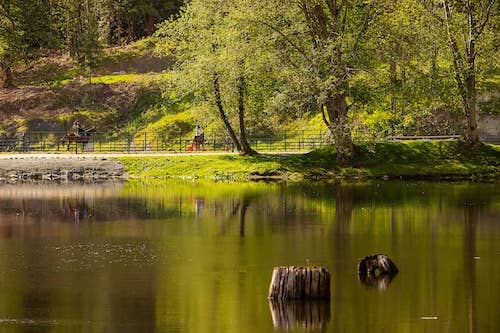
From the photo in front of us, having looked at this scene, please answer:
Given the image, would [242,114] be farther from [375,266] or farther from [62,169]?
[375,266]

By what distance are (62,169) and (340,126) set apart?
17.1m

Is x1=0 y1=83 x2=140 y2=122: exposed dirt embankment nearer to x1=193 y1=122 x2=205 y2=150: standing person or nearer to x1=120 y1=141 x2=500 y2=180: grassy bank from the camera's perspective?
x1=193 y1=122 x2=205 y2=150: standing person

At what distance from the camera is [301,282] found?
2697 cm

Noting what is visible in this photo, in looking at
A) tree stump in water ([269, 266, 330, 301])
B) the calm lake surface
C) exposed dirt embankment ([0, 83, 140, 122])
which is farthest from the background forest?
tree stump in water ([269, 266, 330, 301])

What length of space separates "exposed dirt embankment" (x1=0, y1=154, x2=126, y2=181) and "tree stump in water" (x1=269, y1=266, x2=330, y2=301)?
4528 cm

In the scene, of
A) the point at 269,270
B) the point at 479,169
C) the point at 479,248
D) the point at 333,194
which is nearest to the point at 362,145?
the point at 479,169

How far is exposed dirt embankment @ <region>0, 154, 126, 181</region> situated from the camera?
72.2 metres

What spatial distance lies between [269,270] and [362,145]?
38422 mm

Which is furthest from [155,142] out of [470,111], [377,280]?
[377,280]

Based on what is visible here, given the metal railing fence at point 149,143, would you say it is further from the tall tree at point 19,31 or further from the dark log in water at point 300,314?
the dark log in water at point 300,314

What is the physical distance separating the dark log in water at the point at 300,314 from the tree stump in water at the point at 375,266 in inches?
175

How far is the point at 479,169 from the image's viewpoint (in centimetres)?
6762

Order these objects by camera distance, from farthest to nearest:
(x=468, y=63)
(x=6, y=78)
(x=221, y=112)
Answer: (x=6, y=78) → (x=221, y=112) → (x=468, y=63)

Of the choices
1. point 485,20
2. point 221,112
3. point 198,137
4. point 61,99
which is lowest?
point 198,137
